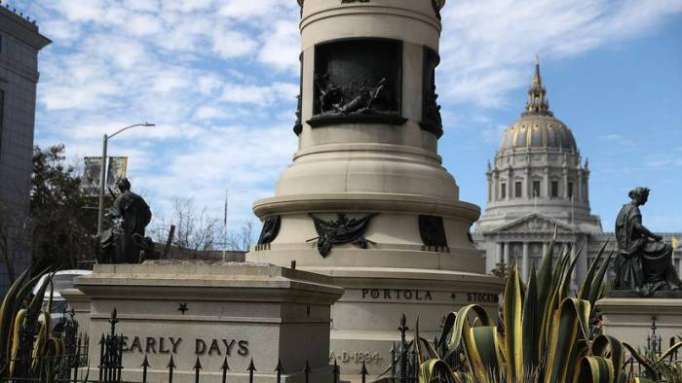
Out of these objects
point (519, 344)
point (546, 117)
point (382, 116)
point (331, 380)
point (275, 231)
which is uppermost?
point (546, 117)

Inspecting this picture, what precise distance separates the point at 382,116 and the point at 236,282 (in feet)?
29.4

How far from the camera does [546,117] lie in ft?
573

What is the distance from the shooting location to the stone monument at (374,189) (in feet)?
55.0

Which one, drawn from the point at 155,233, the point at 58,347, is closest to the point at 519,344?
the point at 58,347

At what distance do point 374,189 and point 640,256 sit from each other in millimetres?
5190

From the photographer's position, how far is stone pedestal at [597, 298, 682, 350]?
51.2 feet

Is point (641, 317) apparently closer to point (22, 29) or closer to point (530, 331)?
point (530, 331)

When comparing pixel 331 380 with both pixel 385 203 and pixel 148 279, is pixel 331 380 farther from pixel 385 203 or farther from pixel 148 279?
pixel 385 203

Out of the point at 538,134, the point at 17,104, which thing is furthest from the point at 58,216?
the point at 538,134

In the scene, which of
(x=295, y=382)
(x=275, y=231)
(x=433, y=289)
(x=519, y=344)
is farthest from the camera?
(x=275, y=231)

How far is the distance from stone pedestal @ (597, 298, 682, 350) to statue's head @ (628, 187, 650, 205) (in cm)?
179

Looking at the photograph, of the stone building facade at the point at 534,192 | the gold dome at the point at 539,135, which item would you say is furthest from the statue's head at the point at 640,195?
the gold dome at the point at 539,135

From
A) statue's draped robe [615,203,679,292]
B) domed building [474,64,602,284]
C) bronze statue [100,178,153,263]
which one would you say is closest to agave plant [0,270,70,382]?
bronze statue [100,178,153,263]

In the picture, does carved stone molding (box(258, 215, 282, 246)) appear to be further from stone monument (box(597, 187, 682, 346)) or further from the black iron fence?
the black iron fence
